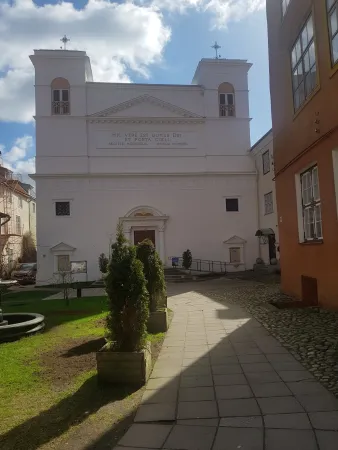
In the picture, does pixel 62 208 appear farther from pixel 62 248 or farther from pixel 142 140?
pixel 142 140

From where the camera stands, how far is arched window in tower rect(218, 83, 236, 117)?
28188mm

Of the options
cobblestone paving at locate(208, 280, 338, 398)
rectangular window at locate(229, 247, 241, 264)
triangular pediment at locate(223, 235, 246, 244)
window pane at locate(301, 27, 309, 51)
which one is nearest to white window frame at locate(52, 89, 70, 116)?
triangular pediment at locate(223, 235, 246, 244)

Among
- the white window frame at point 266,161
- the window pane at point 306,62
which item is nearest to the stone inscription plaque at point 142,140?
the white window frame at point 266,161

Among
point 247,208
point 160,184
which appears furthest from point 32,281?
point 247,208

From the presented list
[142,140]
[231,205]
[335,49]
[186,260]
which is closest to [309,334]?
[335,49]

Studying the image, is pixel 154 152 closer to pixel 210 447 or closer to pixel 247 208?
pixel 247 208

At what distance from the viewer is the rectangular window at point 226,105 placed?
28.2m

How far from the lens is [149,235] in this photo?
26594mm

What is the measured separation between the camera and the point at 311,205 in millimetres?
9742

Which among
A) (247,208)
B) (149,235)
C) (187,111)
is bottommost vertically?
(149,235)

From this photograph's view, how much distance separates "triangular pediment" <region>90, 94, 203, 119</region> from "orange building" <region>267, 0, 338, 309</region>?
15115mm

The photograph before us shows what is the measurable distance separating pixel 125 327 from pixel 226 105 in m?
25.9

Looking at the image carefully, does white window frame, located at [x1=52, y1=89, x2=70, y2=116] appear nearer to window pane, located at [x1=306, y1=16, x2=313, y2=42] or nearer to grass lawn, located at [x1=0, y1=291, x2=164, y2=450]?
window pane, located at [x1=306, y1=16, x2=313, y2=42]

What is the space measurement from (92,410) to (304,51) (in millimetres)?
9415
